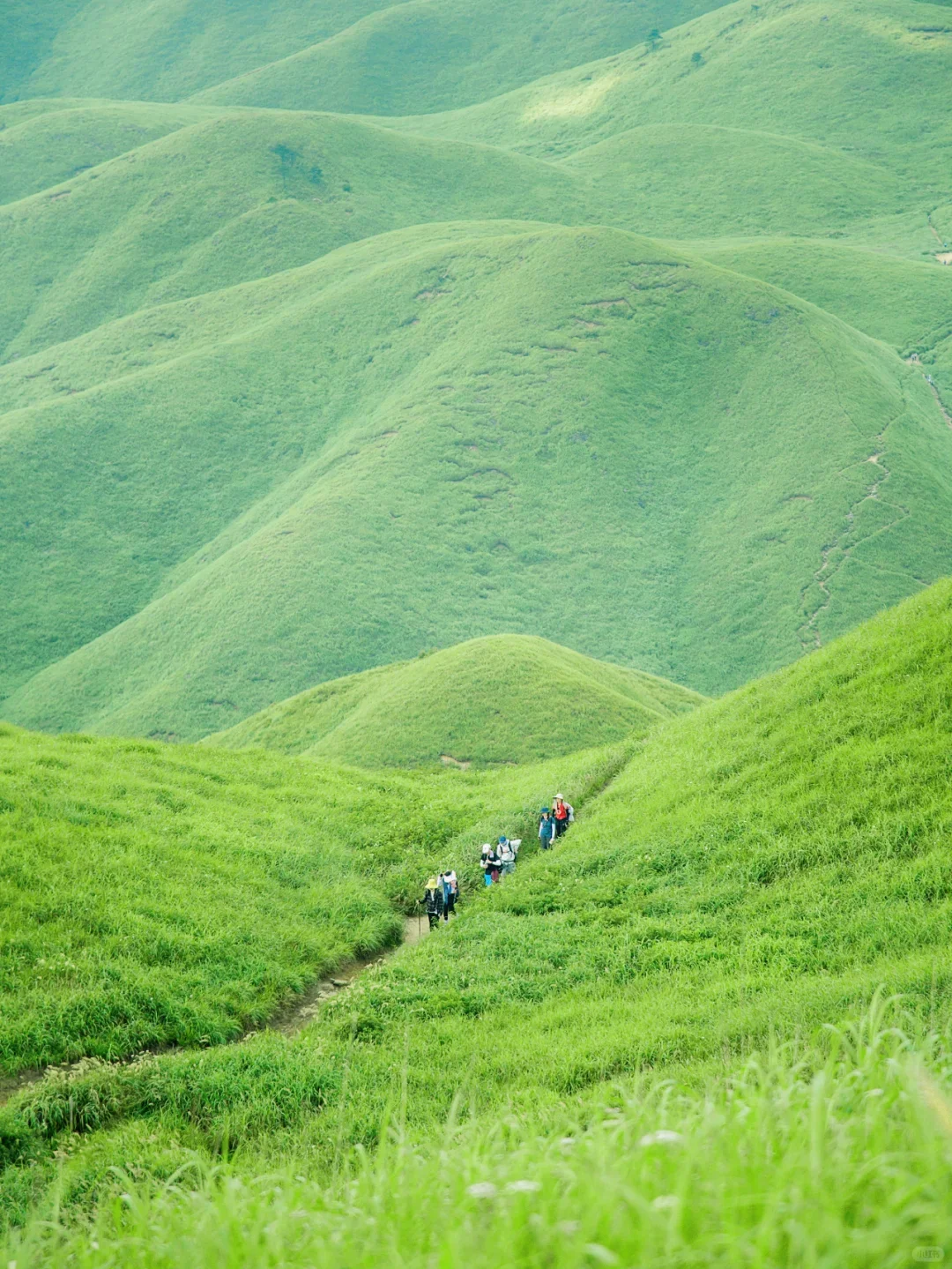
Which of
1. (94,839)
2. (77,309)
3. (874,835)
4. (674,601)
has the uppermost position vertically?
(77,309)

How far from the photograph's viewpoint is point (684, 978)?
14.5 metres

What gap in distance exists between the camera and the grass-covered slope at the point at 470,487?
8012cm

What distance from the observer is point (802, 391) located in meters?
99.0

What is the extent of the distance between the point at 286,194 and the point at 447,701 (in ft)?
458

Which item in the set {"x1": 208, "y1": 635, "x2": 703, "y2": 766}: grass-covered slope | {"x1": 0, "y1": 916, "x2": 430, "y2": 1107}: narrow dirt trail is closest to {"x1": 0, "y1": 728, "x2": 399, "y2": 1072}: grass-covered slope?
{"x1": 0, "y1": 916, "x2": 430, "y2": 1107}: narrow dirt trail

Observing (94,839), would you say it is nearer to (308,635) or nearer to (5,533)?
(308,635)

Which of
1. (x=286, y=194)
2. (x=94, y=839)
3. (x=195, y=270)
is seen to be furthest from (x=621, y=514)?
(x=286, y=194)

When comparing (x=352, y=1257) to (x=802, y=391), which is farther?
(x=802, y=391)

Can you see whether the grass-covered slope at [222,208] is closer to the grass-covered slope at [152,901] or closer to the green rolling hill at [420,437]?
the green rolling hill at [420,437]

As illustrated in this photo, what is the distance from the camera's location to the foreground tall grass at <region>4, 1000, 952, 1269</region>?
305 cm

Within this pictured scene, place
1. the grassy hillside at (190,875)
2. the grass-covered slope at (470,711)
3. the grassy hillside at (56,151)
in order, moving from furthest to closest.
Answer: the grassy hillside at (56,151)
the grass-covered slope at (470,711)
the grassy hillside at (190,875)

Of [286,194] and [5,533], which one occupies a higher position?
[286,194]

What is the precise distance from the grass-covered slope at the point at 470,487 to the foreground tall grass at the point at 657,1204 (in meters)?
68.6

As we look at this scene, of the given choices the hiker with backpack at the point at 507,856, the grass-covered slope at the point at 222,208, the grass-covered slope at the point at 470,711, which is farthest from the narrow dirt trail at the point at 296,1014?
the grass-covered slope at the point at 222,208
